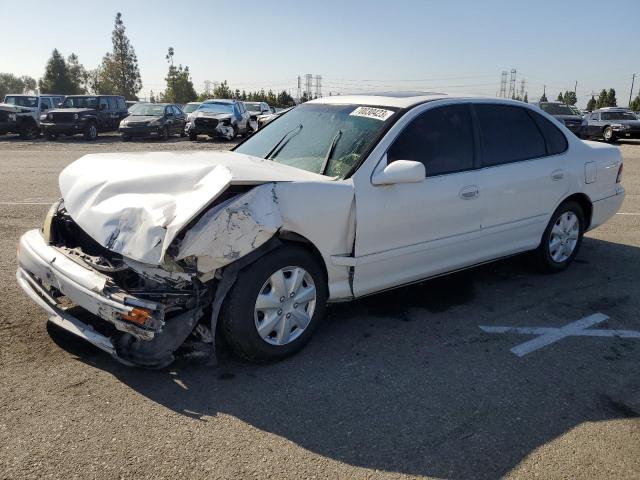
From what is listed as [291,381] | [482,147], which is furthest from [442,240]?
[291,381]

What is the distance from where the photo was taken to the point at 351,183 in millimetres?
3717

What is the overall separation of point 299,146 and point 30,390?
98.8 inches

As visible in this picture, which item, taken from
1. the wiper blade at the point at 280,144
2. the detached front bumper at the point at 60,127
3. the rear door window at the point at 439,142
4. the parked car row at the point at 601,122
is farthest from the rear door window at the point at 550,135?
the detached front bumper at the point at 60,127

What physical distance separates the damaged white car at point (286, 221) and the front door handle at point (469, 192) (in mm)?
A: 15

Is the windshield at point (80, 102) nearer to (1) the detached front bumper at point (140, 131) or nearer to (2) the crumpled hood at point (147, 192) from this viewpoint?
(1) the detached front bumper at point (140, 131)

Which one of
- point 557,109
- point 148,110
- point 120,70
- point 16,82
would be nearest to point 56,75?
point 120,70

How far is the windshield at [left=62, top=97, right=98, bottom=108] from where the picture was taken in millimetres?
25047

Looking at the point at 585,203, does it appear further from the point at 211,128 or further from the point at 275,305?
the point at 211,128

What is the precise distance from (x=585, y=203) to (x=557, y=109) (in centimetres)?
2231

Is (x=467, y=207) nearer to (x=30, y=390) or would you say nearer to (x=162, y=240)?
(x=162, y=240)

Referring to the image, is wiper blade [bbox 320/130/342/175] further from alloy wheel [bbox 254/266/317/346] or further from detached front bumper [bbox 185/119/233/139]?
detached front bumper [bbox 185/119/233/139]

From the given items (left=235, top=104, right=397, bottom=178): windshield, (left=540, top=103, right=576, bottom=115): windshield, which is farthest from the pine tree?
(left=235, top=104, right=397, bottom=178): windshield

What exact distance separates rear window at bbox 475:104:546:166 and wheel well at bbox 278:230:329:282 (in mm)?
1790

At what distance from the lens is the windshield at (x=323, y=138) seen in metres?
3.98
